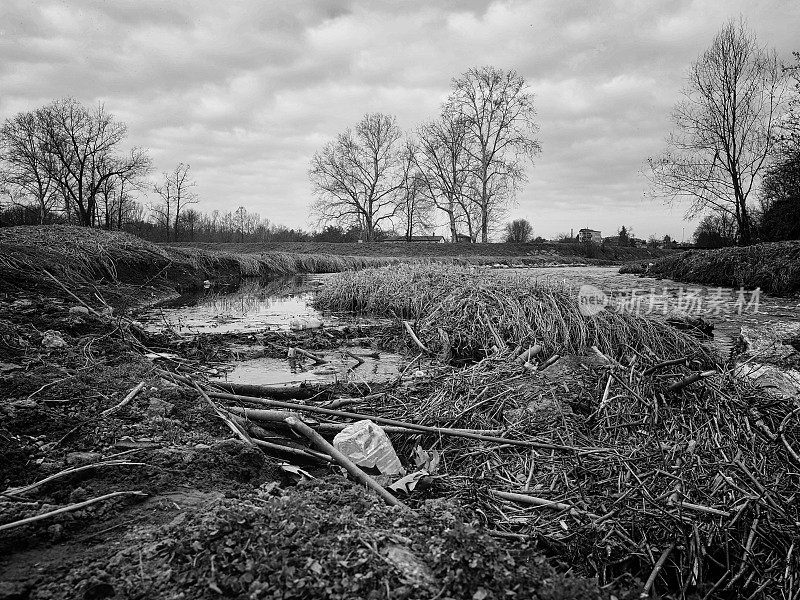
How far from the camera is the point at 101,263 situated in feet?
37.2

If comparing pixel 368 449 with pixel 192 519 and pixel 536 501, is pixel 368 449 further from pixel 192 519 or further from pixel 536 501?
pixel 192 519

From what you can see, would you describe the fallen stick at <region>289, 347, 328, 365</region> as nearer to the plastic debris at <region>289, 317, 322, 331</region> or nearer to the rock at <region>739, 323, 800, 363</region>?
the plastic debris at <region>289, 317, 322, 331</region>

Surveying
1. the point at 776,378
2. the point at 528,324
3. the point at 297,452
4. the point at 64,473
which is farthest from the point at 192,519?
the point at 528,324

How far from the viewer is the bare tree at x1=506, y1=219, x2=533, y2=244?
67688 mm

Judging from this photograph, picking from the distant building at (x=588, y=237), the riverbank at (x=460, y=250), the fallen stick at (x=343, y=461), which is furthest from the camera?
the distant building at (x=588, y=237)

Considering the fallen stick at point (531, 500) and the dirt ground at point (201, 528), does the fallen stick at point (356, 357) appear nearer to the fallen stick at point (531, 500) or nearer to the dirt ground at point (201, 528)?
the dirt ground at point (201, 528)

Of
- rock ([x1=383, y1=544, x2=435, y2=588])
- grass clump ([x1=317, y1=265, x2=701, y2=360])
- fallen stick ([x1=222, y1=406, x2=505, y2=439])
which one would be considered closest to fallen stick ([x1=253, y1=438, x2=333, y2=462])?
fallen stick ([x1=222, y1=406, x2=505, y2=439])

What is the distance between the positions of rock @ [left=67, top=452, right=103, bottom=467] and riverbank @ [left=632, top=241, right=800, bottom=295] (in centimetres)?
1299

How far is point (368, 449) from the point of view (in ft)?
8.18

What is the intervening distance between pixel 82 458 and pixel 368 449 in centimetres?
125

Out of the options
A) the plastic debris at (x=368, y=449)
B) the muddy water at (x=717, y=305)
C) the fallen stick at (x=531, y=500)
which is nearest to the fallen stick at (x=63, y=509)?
the plastic debris at (x=368, y=449)

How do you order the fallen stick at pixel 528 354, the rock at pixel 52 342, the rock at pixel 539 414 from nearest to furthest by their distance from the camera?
the rock at pixel 539 414 → the rock at pixel 52 342 → the fallen stick at pixel 528 354

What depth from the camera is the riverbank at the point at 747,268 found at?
10.9m

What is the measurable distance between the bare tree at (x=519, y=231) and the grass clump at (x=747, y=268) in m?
51.3
